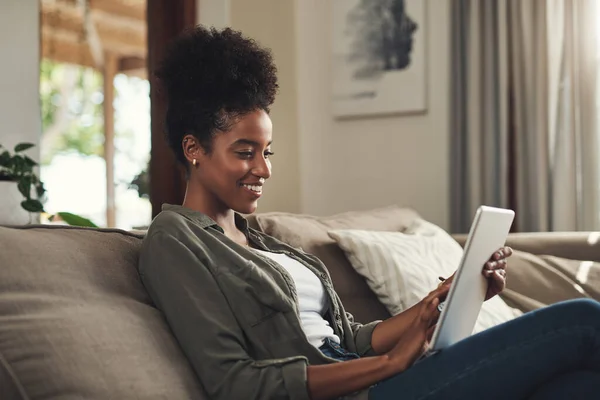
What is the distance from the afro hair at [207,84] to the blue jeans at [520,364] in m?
0.61

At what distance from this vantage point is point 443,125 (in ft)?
12.0

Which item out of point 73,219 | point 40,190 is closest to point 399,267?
point 73,219

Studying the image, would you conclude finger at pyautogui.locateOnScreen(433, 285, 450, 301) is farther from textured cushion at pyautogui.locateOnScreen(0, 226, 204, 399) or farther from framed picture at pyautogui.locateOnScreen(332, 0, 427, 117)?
framed picture at pyautogui.locateOnScreen(332, 0, 427, 117)

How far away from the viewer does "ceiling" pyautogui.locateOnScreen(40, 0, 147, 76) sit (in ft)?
20.9

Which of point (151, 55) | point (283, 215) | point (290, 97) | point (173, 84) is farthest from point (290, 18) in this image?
point (173, 84)

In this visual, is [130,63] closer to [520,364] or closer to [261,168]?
[261,168]

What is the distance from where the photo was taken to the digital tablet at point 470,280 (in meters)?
1.26

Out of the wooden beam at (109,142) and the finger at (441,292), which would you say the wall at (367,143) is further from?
the wooden beam at (109,142)

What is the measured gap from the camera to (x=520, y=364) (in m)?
1.29

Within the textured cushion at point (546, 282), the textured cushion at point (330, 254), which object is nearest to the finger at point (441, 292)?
the textured cushion at point (330, 254)

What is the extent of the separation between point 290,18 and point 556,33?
3.87 ft

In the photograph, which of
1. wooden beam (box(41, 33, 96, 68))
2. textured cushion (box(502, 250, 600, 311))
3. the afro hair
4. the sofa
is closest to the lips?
the afro hair

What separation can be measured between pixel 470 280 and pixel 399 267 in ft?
2.50

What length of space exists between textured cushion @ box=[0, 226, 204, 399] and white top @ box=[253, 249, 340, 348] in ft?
0.94
